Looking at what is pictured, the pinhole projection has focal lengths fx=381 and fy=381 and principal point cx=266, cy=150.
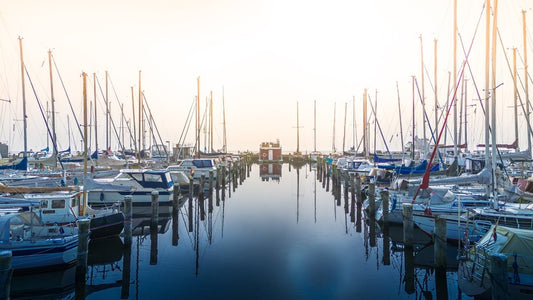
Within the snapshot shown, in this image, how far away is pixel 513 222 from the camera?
13.7 metres

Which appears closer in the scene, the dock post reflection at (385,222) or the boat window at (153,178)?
the dock post reflection at (385,222)

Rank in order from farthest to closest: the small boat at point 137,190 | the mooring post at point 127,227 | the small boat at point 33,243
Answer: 1. the small boat at point 137,190
2. the mooring post at point 127,227
3. the small boat at point 33,243

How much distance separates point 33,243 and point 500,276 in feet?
45.7

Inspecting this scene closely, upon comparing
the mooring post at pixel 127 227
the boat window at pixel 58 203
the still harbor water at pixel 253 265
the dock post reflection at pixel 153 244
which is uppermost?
the boat window at pixel 58 203

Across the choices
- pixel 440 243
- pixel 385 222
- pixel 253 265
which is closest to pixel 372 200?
pixel 385 222

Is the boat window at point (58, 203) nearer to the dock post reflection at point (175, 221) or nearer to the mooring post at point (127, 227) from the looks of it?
the mooring post at point (127, 227)

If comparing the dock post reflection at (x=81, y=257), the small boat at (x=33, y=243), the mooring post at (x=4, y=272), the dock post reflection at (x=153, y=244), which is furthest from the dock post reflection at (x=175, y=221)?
the mooring post at (x=4, y=272)

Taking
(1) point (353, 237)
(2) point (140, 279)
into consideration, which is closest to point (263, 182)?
(1) point (353, 237)

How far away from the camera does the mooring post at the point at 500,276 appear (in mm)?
8766

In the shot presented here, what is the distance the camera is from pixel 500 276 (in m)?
8.79

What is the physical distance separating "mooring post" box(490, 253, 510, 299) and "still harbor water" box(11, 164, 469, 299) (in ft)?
10.6

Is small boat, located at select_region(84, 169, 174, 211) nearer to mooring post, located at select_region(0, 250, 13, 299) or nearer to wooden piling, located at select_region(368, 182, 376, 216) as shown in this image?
wooden piling, located at select_region(368, 182, 376, 216)

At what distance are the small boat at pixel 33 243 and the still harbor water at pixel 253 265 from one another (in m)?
0.47

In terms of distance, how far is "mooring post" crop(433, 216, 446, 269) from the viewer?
12.6 meters
